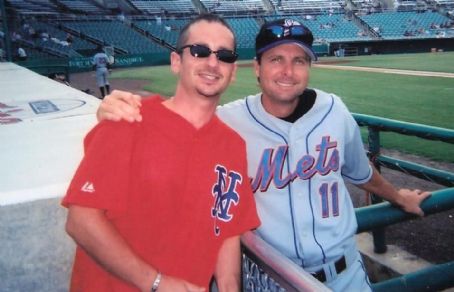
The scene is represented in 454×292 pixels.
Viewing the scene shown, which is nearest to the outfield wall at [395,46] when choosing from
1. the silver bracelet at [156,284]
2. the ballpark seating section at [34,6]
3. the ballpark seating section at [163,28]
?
the ballpark seating section at [163,28]

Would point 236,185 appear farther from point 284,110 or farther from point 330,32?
point 330,32

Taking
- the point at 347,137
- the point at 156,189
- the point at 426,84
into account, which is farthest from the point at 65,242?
the point at 426,84

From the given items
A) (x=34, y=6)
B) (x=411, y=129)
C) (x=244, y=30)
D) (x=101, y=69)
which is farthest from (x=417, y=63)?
(x=34, y=6)

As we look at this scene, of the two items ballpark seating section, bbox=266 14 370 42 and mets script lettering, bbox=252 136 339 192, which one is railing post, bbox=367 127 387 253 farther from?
ballpark seating section, bbox=266 14 370 42

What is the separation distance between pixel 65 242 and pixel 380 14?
49417 millimetres

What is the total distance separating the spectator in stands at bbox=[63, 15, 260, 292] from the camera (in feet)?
4.70

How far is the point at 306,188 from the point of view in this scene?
82.5 inches

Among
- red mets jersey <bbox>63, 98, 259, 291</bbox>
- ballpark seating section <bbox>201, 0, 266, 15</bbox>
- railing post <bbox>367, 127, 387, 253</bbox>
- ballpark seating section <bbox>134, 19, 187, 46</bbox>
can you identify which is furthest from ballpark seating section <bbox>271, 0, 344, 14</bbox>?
red mets jersey <bbox>63, 98, 259, 291</bbox>

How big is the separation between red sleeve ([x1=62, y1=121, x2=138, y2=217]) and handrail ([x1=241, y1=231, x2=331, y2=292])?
1.58 ft

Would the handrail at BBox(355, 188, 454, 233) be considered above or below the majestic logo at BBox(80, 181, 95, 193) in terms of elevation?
below

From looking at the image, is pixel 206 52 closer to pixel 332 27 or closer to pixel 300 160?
pixel 300 160

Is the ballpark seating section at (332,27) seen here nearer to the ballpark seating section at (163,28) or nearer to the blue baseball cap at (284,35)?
the ballpark seating section at (163,28)

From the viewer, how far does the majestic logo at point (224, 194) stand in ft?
5.45

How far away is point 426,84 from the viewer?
15.7 meters
